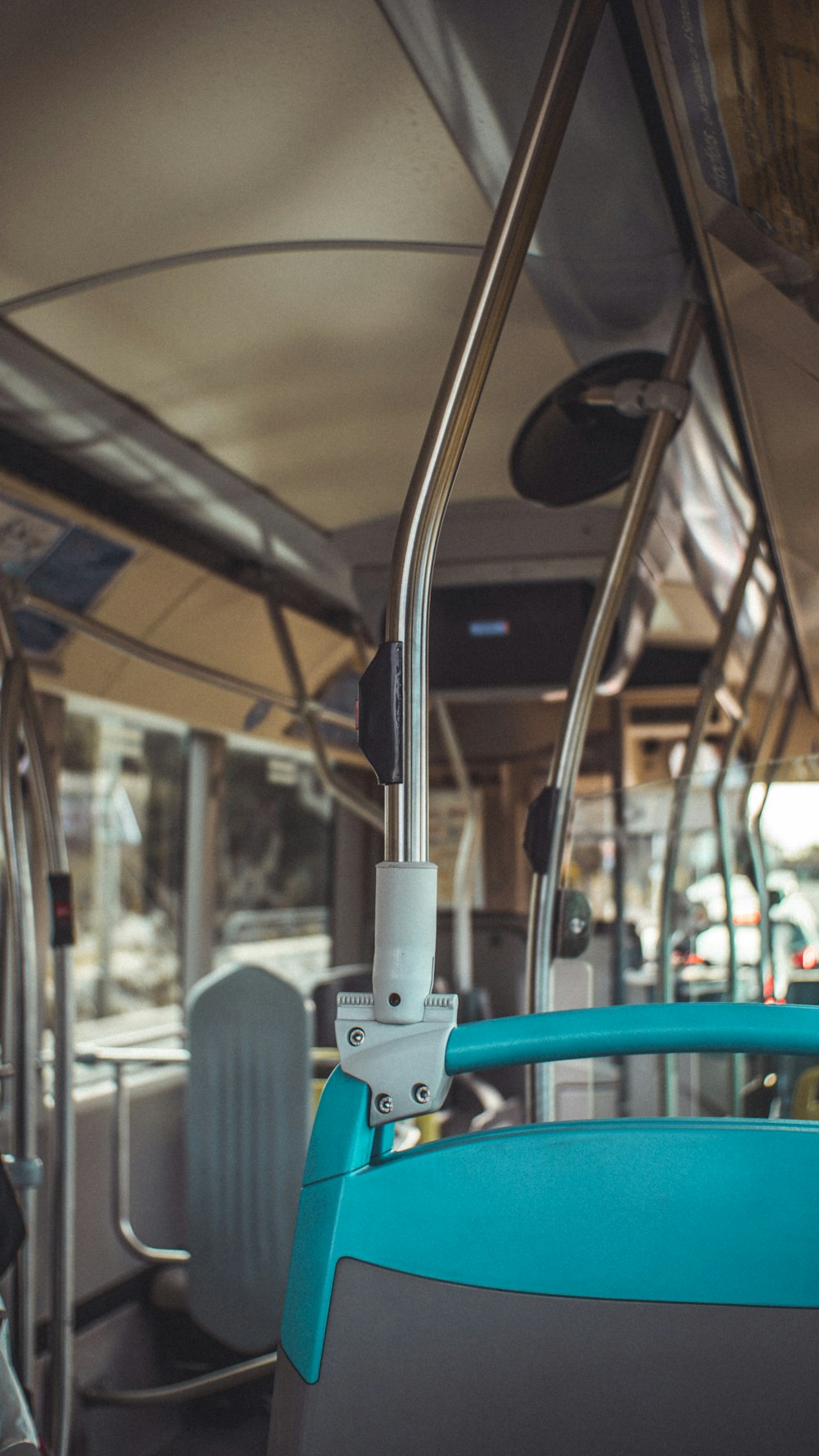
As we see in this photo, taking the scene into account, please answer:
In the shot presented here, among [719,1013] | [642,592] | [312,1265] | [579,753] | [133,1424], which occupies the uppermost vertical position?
[642,592]

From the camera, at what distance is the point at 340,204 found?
5.78 ft

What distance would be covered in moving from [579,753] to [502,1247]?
79 cm

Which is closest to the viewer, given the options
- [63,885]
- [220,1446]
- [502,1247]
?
[502,1247]

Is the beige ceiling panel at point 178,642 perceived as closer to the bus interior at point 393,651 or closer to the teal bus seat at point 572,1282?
the bus interior at point 393,651

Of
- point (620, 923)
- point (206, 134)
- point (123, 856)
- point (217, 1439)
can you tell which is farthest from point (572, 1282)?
point (123, 856)

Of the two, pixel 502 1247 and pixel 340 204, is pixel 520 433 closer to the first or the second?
pixel 340 204

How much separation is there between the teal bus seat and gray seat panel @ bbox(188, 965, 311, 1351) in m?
2.04

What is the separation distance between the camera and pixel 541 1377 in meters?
0.76

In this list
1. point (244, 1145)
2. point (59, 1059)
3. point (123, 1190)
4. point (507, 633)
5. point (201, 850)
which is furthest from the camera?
point (201, 850)

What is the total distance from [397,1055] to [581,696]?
671 mm

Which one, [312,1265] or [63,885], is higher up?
[63,885]

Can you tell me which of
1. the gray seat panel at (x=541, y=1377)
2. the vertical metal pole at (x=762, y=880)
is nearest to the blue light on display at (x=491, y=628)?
the vertical metal pole at (x=762, y=880)

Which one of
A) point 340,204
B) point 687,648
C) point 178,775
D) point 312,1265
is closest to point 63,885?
point 340,204

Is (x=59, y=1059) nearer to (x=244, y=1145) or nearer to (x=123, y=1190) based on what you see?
(x=244, y=1145)
